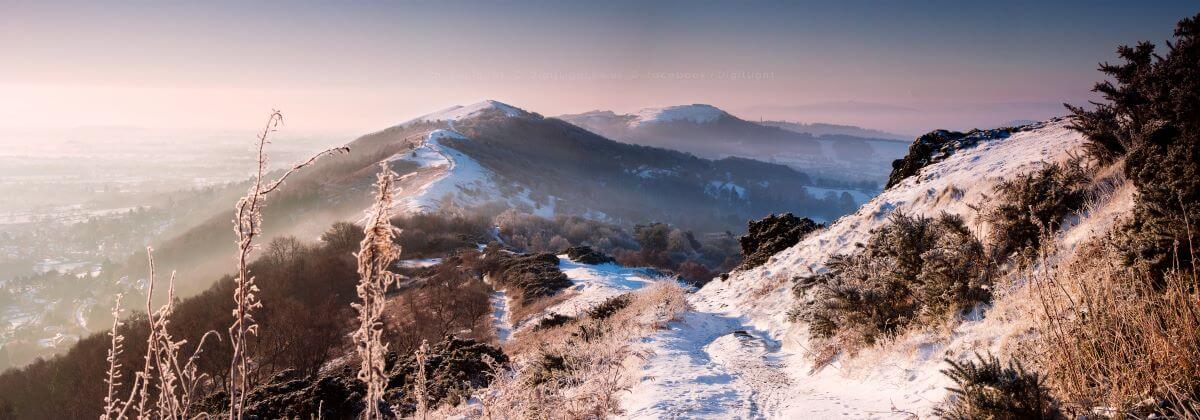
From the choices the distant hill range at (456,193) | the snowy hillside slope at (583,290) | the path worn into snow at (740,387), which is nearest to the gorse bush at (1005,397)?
the path worn into snow at (740,387)

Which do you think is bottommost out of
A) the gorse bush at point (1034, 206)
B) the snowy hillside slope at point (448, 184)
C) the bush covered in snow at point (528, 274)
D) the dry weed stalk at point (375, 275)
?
the bush covered in snow at point (528, 274)

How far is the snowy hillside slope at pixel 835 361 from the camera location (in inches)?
217

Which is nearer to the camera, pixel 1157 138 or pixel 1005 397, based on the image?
pixel 1005 397

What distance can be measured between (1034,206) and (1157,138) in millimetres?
1664

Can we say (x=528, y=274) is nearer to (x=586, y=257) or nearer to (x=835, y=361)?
(x=586, y=257)

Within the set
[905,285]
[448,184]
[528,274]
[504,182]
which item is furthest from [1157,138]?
[504,182]

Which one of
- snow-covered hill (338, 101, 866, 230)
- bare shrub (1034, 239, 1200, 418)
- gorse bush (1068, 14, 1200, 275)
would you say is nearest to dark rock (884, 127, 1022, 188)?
gorse bush (1068, 14, 1200, 275)

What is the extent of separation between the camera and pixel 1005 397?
12.0ft

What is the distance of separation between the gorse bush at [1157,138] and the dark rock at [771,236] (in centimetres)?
934

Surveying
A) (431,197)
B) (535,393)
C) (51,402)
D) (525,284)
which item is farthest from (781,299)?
(431,197)

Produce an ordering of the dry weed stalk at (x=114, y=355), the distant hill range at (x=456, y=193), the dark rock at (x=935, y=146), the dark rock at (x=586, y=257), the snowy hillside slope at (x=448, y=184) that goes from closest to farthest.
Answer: the dry weed stalk at (x=114, y=355) → the dark rock at (x=935, y=146) → the dark rock at (x=586, y=257) → the snowy hillside slope at (x=448, y=184) → the distant hill range at (x=456, y=193)

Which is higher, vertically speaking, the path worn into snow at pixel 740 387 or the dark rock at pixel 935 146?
the dark rock at pixel 935 146

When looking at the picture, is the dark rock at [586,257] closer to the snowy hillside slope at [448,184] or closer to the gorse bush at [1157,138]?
the gorse bush at [1157,138]

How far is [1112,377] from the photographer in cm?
346
